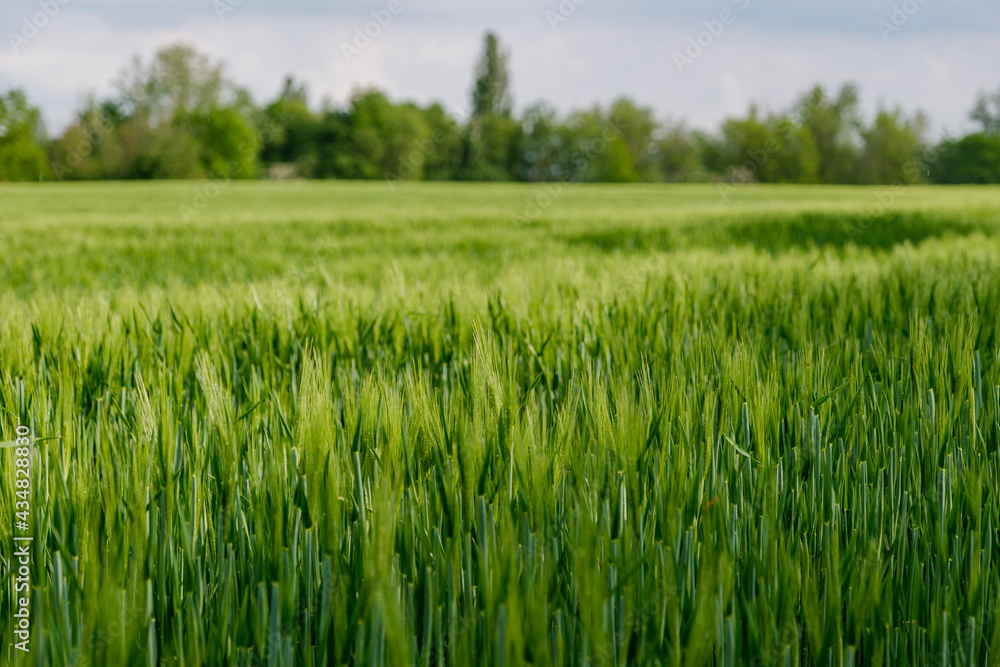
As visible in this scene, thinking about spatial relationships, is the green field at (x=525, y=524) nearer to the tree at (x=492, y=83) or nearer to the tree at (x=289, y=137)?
the tree at (x=289, y=137)

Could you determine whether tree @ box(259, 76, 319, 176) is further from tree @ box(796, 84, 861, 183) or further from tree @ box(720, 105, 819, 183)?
tree @ box(796, 84, 861, 183)

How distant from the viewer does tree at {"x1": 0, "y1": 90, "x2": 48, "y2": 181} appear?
4388 cm

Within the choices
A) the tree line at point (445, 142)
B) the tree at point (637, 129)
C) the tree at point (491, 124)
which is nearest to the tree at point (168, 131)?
the tree line at point (445, 142)

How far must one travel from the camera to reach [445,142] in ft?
203

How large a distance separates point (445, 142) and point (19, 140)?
31624 millimetres

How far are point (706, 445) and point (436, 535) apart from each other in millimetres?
433

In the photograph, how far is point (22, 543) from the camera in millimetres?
872

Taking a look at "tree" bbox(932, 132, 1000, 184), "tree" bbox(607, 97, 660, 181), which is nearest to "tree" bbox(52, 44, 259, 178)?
"tree" bbox(607, 97, 660, 181)

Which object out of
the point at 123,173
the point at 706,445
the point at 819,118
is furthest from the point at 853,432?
the point at 819,118

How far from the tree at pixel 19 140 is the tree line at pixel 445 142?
3.5 inches

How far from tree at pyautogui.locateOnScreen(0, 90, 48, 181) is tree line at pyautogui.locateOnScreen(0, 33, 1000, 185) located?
90 millimetres

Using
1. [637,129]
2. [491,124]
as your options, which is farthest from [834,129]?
[491,124]

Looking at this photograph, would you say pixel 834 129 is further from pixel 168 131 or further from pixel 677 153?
pixel 168 131

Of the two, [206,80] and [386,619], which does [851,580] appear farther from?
[206,80]
